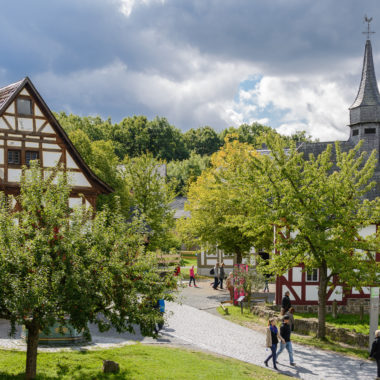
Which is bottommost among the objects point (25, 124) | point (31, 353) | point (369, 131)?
point (31, 353)

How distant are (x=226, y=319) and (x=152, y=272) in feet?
35.9

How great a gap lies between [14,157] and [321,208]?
515 inches

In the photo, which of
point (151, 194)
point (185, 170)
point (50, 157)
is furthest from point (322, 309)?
point (185, 170)

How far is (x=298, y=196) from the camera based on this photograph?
19.1m

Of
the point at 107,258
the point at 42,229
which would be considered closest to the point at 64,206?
the point at 42,229

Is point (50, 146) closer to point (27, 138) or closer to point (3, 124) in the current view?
point (27, 138)

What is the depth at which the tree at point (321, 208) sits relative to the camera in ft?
62.0

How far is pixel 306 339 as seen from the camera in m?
20.0

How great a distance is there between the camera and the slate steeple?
29.6m

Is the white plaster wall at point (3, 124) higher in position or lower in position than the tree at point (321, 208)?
higher

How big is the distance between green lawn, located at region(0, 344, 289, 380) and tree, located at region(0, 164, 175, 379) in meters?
1.01

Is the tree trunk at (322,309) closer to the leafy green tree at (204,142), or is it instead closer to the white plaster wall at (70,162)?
the white plaster wall at (70,162)

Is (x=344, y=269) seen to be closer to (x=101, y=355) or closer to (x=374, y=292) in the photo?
(x=374, y=292)

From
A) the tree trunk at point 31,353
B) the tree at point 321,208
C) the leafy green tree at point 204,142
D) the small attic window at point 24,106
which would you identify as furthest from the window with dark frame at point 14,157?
the leafy green tree at point 204,142
